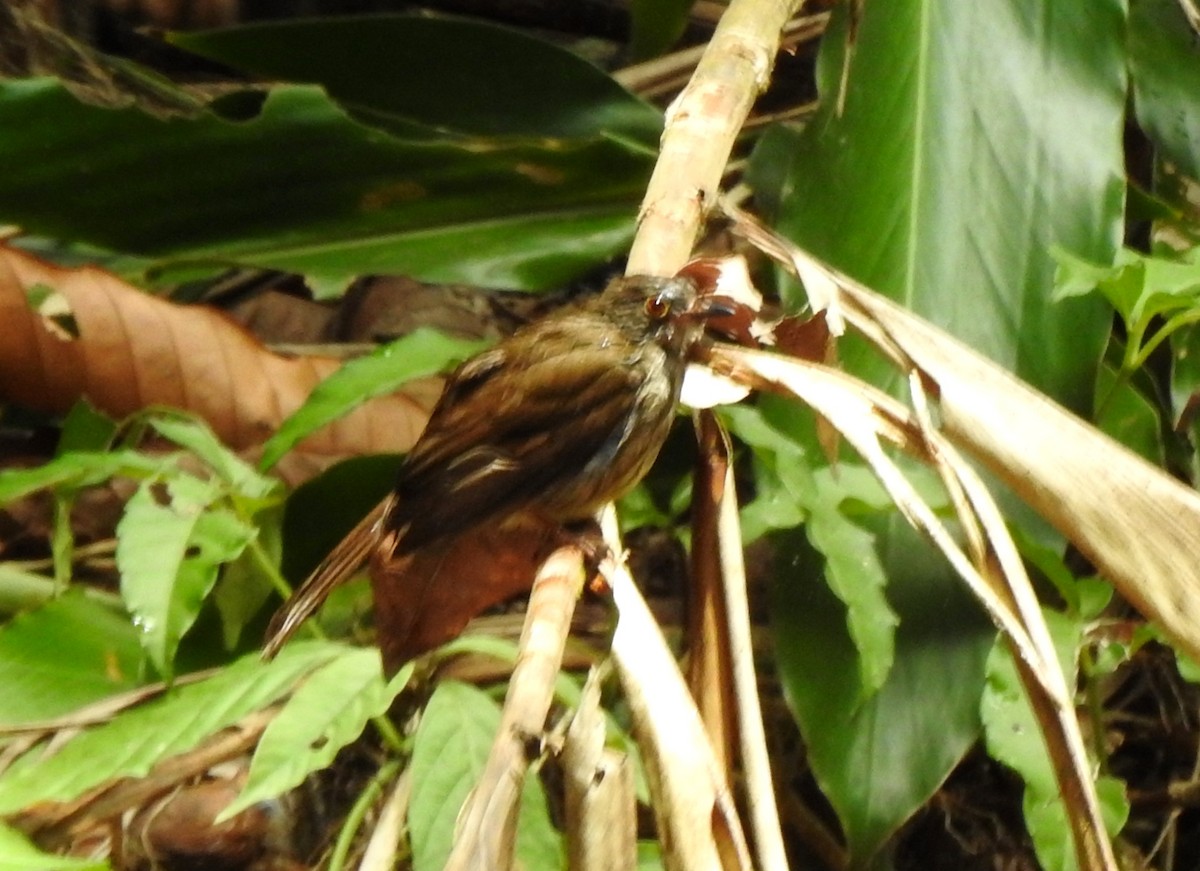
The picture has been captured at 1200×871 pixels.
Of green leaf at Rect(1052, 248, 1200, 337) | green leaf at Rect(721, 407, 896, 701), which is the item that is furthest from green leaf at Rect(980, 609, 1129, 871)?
green leaf at Rect(1052, 248, 1200, 337)

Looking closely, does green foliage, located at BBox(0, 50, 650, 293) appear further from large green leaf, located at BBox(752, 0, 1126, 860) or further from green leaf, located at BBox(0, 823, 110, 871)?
green leaf, located at BBox(0, 823, 110, 871)

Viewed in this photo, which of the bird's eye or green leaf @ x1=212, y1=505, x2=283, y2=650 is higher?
the bird's eye

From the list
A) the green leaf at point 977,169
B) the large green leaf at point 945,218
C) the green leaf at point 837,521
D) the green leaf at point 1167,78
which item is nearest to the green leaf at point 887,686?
the large green leaf at point 945,218

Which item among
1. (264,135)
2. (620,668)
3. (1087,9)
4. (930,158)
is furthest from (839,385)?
(264,135)

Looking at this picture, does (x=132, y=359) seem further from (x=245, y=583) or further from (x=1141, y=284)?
(x=1141, y=284)

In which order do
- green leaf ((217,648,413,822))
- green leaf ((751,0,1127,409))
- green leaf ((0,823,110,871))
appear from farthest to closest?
green leaf ((751,0,1127,409)) < green leaf ((217,648,413,822)) < green leaf ((0,823,110,871))

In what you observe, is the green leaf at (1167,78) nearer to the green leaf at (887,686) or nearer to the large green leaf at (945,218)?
the large green leaf at (945,218)
